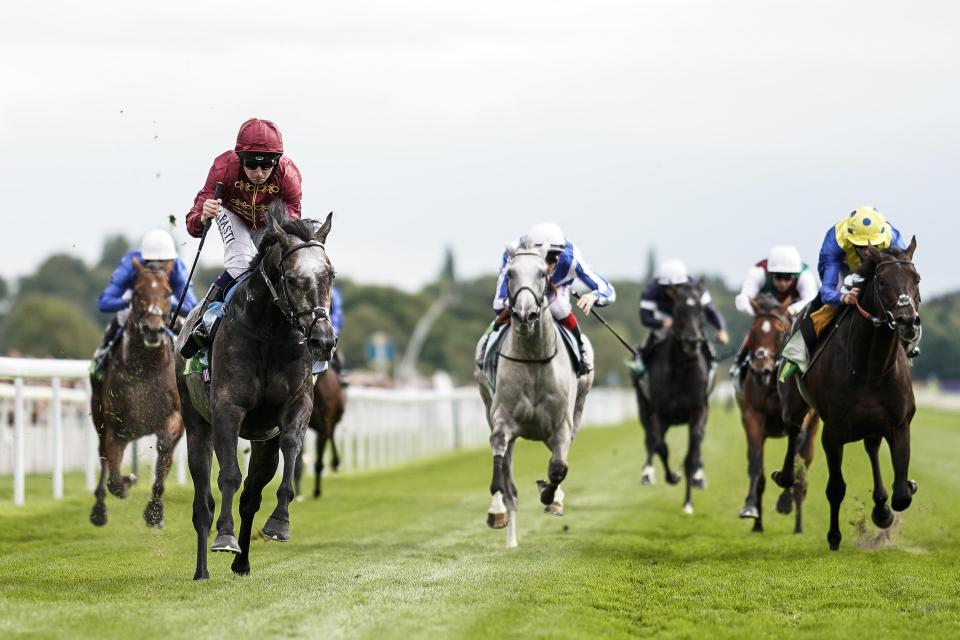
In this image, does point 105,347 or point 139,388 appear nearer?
point 139,388

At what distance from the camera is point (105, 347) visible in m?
12.4

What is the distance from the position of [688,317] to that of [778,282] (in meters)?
1.73

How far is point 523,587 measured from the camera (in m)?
8.12

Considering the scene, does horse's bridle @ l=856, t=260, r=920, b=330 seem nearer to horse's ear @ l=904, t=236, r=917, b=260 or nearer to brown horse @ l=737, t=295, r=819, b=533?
horse's ear @ l=904, t=236, r=917, b=260

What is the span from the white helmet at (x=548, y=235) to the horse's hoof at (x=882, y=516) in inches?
113

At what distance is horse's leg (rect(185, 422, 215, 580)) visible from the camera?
27.6ft

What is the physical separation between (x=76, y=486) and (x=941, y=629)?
12.6 metres

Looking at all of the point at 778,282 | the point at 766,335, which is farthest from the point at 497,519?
the point at 778,282

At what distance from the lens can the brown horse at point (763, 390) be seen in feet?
42.9

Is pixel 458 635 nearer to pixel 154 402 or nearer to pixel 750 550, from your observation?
pixel 750 550

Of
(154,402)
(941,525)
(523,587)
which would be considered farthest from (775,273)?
(523,587)

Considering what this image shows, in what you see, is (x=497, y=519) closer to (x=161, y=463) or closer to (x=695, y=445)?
(x=161, y=463)

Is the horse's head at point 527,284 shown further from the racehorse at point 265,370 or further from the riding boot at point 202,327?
the riding boot at point 202,327

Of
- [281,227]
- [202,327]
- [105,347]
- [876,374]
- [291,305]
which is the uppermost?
[281,227]
